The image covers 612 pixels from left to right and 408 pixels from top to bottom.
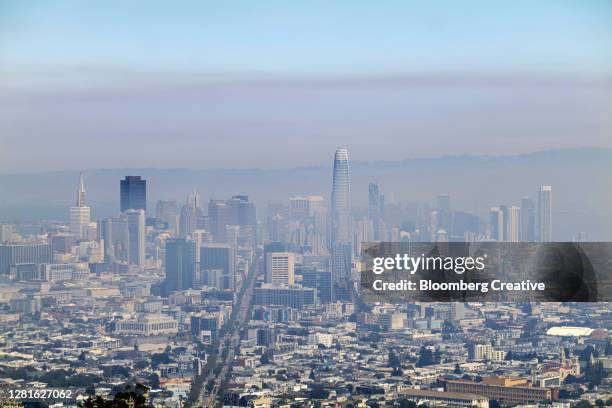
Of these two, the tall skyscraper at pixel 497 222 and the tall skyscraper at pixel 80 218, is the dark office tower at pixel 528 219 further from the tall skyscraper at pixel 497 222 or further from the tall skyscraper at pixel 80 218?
the tall skyscraper at pixel 80 218

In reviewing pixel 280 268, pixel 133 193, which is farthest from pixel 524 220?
Answer: pixel 133 193

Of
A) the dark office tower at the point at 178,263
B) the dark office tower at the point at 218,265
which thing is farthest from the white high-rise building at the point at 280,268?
the dark office tower at the point at 178,263

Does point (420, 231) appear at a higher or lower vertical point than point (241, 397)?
higher

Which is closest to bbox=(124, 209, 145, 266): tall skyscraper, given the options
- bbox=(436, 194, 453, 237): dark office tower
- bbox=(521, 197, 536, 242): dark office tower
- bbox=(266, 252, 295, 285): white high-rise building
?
bbox=(266, 252, 295, 285): white high-rise building

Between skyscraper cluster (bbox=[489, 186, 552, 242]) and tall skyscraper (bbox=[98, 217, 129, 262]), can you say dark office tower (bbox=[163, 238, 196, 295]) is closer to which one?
tall skyscraper (bbox=[98, 217, 129, 262])

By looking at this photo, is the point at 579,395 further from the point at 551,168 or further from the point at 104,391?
the point at 104,391

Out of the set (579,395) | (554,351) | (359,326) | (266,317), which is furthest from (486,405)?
(266,317)

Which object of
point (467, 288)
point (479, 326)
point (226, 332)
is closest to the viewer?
point (467, 288)
